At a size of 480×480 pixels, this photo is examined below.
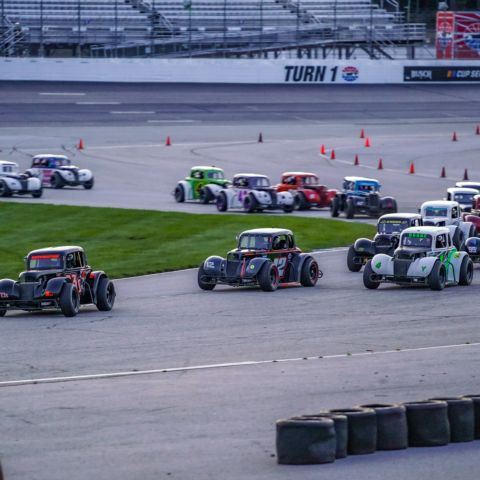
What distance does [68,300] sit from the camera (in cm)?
2141

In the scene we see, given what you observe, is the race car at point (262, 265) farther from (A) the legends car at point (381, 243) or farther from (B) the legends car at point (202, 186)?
(B) the legends car at point (202, 186)

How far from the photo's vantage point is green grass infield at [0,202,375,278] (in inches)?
1178

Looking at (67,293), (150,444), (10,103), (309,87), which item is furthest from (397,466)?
(309,87)

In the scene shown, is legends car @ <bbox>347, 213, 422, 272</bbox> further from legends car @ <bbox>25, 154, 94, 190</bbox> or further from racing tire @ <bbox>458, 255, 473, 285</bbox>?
legends car @ <bbox>25, 154, 94, 190</bbox>

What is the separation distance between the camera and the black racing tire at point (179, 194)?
4312cm

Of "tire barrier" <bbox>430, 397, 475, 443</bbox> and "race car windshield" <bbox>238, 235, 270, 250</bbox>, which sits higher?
"race car windshield" <bbox>238, 235, 270, 250</bbox>

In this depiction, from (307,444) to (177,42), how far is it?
61.5 meters

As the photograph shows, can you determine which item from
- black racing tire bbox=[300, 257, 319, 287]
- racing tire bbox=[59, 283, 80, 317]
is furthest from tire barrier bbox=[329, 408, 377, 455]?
black racing tire bbox=[300, 257, 319, 287]

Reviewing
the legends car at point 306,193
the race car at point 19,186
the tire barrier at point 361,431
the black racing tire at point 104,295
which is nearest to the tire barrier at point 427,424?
the tire barrier at point 361,431

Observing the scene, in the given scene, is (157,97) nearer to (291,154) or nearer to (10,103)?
(10,103)

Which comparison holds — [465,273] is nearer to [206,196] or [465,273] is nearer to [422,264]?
[422,264]

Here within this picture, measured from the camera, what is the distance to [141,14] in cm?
7400

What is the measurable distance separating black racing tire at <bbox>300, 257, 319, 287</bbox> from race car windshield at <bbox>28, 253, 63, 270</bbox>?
555 cm

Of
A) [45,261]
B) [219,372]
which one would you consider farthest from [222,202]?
[219,372]
